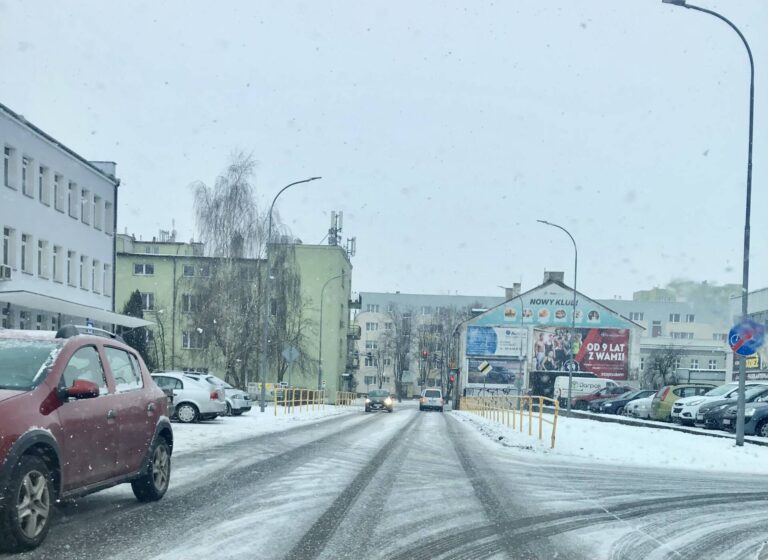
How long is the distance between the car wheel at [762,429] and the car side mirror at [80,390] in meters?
19.9

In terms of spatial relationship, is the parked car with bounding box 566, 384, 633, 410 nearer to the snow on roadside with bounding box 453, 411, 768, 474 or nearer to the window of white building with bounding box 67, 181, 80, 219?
the snow on roadside with bounding box 453, 411, 768, 474

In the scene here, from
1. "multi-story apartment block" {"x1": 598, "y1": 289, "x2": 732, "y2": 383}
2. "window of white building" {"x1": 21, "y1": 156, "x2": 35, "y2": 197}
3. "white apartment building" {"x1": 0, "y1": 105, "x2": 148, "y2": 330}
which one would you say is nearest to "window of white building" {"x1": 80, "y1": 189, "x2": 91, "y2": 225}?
"white apartment building" {"x1": 0, "y1": 105, "x2": 148, "y2": 330}

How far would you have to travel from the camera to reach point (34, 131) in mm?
32344

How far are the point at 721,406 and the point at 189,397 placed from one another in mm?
14833

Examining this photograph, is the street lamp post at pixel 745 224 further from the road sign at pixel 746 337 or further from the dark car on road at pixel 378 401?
→ the dark car on road at pixel 378 401

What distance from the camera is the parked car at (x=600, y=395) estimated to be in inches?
1914

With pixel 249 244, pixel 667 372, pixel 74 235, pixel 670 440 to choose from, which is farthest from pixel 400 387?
pixel 670 440

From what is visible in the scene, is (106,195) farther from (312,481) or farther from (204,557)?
(204,557)

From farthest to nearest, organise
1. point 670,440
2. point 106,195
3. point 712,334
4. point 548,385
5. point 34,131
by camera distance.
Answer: point 712,334
point 548,385
point 106,195
point 34,131
point 670,440

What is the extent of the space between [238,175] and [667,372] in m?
45.4

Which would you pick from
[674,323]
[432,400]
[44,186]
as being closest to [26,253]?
[44,186]

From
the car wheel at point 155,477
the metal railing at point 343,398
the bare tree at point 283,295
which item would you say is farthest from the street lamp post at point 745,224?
the metal railing at point 343,398

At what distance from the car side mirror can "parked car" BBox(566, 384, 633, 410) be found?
43605 millimetres

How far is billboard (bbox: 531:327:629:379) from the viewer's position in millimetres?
76000
